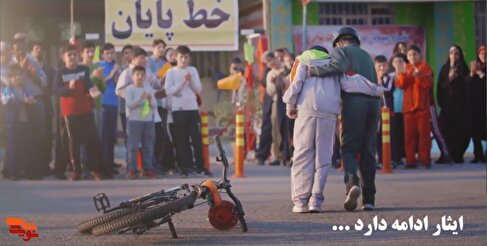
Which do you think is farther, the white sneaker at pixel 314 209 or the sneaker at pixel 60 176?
the sneaker at pixel 60 176

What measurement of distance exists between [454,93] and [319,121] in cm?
765

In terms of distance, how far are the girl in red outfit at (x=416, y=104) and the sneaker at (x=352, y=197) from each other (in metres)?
6.15

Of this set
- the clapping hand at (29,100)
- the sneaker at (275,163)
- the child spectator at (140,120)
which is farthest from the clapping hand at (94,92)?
the sneaker at (275,163)

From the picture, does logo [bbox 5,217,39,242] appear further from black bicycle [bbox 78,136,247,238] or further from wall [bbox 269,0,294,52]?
wall [bbox 269,0,294,52]

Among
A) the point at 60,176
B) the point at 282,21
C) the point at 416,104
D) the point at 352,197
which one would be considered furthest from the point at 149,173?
the point at 282,21

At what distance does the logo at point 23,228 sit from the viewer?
923cm

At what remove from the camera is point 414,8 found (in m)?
24.8

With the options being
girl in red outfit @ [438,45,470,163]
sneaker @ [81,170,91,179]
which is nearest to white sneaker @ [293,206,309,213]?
sneaker @ [81,170,91,179]

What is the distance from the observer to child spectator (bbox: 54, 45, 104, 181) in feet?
48.7

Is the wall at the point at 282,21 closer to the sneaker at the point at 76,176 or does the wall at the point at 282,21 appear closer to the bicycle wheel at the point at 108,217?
the sneaker at the point at 76,176

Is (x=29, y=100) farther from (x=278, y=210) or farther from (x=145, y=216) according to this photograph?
(x=145, y=216)

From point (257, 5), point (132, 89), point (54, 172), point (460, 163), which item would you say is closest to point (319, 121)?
point (132, 89)

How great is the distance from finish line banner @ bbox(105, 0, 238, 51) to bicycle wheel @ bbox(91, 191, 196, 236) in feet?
33.9

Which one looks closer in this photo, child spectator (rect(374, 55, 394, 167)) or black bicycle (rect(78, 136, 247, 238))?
black bicycle (rect(78, 136, 247, 238))
